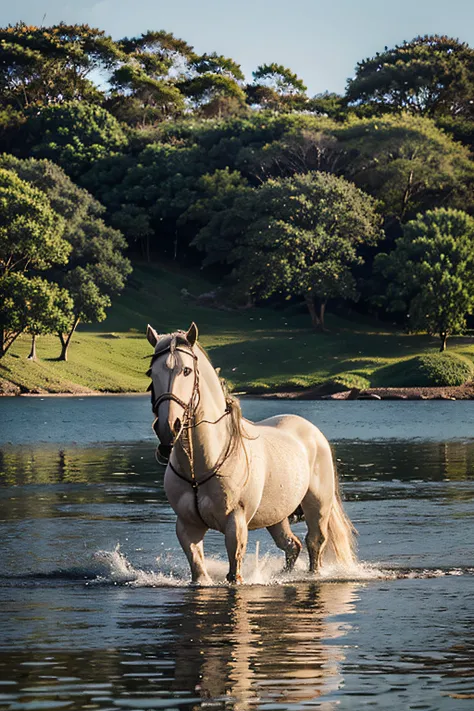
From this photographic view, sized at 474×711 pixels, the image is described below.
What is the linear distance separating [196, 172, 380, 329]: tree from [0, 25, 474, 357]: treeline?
0.16 metres

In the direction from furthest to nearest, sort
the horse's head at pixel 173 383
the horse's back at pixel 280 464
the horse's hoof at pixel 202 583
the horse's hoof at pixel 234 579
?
the horse's back at pixel 280 464
the horse's hoof at pixel 234 579
the horse's hoof at pixel 202 583
the horse's head at pixel 173 383

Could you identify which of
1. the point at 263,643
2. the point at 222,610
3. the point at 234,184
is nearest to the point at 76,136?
the point at 234,184

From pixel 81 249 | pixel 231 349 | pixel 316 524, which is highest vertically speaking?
pixel 81 249

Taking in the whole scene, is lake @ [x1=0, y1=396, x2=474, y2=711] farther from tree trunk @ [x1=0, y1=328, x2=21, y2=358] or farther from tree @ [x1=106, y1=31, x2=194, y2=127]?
tree @ [x1=106, y1=31, x2=194, y2=127]

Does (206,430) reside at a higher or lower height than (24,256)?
lower

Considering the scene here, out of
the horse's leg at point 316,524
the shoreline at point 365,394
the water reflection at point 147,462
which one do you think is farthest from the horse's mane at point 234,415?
the shoreline at point 365,394

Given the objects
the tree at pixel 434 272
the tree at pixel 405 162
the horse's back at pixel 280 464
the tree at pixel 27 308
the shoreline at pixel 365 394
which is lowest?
the shoreline at pixel 365 394

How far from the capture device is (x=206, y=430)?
9734mm

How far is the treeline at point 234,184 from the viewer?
7631 cm

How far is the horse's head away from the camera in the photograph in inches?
347

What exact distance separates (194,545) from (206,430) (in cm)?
116

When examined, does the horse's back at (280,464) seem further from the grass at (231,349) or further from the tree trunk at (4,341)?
the tree trunk at (4,341)

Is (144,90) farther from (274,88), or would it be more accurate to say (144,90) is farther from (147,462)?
(147,462)

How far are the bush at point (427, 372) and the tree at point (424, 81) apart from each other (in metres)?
36.0
